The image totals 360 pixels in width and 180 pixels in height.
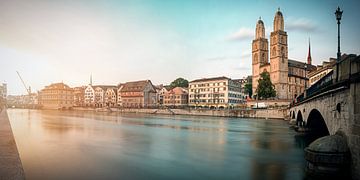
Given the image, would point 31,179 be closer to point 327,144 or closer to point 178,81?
point 327,144

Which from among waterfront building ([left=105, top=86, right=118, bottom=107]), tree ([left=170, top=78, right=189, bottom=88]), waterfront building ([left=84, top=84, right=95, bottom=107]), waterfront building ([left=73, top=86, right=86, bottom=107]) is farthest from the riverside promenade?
waterfront building ([left=73, top=86, right=86, bottom=107])

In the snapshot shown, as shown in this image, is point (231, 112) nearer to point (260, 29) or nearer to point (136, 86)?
point (260, 29)

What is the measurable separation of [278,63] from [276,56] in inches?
133

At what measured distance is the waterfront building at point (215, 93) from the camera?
118062 millimetres

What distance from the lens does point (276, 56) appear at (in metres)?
118

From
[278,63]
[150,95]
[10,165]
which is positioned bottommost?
[10,165]

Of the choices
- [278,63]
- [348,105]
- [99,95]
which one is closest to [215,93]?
[278,63]


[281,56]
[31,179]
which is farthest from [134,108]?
[31,179]

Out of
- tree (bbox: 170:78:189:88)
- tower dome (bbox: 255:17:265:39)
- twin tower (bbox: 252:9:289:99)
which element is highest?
tower dome (bbox: 255:17:265:39)

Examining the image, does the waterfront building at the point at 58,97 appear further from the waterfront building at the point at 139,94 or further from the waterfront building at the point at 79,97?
the waterfront building at the point at 139,94

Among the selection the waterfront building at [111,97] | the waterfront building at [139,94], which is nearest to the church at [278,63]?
the waterfront building at [139,94]

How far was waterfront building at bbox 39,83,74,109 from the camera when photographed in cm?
18825

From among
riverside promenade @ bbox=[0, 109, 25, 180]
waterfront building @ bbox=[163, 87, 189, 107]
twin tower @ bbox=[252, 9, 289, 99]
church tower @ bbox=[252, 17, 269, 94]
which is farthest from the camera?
waterfront building @ bbox=[163, 87, 189, 107]

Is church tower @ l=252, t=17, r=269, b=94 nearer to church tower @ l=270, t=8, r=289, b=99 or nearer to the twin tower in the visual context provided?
the twin tower
